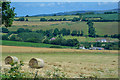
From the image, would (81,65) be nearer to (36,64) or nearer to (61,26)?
(36,64)

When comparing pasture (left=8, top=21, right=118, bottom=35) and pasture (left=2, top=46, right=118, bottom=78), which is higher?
pasture (left=8, top=21, right=118, bottom=35)

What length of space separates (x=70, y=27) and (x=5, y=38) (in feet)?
99.4

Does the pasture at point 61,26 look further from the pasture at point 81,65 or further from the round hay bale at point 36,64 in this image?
the round hay bale at point 36,64

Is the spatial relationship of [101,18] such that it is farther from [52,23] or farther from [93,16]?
[52,23]

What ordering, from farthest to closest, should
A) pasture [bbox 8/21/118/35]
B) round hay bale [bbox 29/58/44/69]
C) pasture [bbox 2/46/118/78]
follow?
1. pasture [bbox 8/21/118/35]
2. round hay bale [bbox 29/58/44/69]
3. pasture [bbox 2/46/118/78]

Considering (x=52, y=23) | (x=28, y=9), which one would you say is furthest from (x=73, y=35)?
(x=28, y=9)

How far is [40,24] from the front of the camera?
83500mm

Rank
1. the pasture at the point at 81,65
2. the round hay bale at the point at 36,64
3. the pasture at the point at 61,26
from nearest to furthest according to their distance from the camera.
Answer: the pasture at the point at 81,65 → the round hay bale at the point at 36,64 → the pasture at the point at 61,26

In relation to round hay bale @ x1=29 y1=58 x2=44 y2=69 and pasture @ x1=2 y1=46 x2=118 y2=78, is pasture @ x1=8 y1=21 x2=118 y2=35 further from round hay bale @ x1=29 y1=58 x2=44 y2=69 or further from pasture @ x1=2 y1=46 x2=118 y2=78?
round hay bale @ x1=29 y1=58 x2=44 y2=69

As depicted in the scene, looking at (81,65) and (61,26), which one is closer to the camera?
(81,65)

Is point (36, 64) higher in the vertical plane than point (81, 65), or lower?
higher

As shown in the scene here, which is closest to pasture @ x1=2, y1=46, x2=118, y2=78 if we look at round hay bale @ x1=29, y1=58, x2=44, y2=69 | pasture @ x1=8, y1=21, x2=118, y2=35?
round hay bale @ x1=29, y1=58, x2=44, y2=69

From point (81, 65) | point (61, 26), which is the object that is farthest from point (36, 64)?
point (61, 26)

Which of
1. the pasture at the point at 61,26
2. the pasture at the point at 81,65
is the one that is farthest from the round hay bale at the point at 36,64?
the pasture at the point at 61,26
